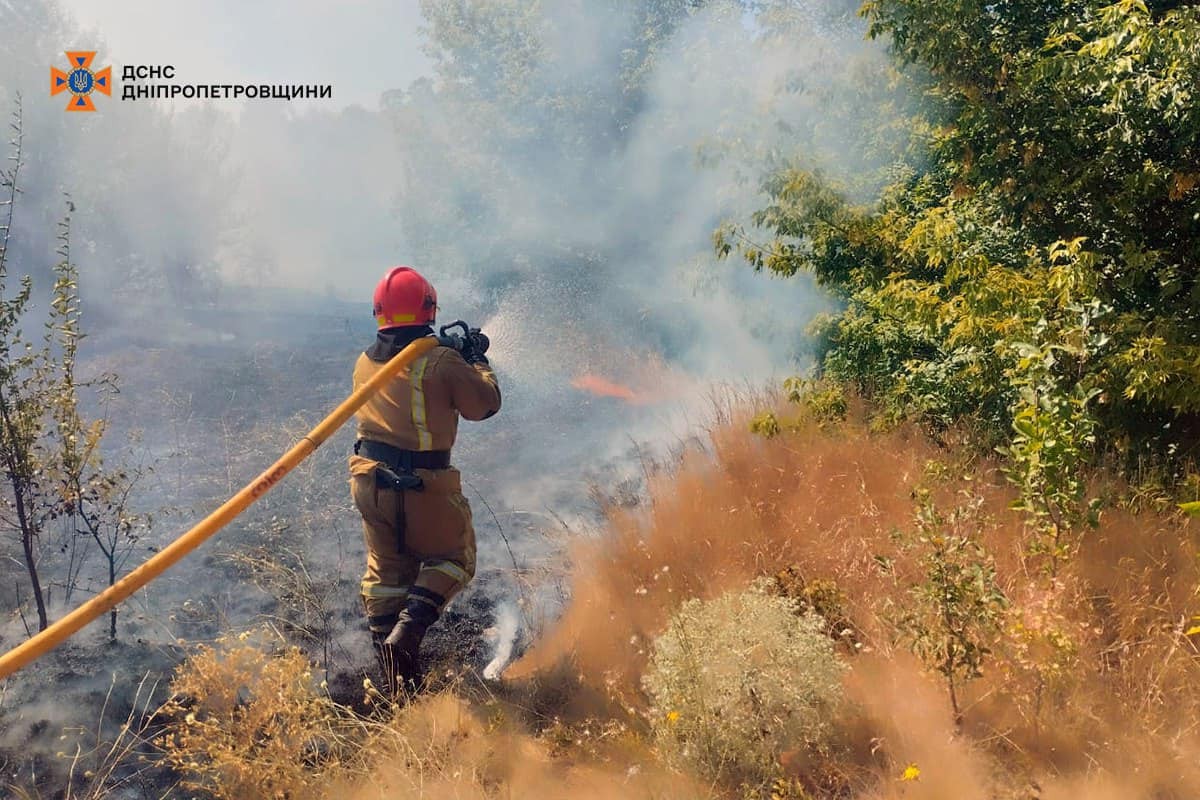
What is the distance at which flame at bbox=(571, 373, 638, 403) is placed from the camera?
9578mm

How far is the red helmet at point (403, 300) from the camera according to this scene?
11.0 feet

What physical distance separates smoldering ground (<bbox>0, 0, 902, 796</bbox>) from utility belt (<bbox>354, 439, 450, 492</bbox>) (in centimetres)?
119

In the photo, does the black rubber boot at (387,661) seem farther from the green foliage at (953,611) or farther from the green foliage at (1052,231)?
the green foliage at (1052,231)

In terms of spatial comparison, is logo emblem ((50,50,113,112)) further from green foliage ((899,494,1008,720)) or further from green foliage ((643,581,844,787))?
green foliage ((899,494,1008,720))

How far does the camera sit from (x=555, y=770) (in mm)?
2707

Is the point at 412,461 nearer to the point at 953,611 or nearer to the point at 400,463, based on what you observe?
the point at 400,463

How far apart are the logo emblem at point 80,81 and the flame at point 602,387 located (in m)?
10.6

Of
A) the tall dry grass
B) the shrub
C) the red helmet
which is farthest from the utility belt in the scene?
the tall dry grass

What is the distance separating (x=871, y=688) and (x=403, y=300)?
254 centimetres

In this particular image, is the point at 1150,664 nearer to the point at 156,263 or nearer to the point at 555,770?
the point at 555,770

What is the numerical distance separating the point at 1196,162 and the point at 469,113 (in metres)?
15.1

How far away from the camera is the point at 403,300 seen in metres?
3.35

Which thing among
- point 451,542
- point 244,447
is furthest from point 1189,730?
point 244,447

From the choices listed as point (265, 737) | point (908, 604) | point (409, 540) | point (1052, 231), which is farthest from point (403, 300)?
point (1052, 231)
